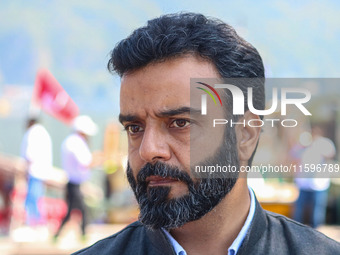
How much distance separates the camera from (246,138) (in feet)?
6.53

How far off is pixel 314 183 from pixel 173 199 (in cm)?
505

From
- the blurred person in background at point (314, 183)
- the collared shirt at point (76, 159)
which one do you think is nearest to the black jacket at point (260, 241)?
the collared shirt at point (76, 159)

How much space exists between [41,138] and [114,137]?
2.61 m

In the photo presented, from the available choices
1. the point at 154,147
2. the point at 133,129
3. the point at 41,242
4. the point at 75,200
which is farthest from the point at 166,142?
the point at 41,242

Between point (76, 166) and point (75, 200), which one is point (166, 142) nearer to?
point (76, 166)

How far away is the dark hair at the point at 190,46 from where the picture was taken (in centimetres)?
181

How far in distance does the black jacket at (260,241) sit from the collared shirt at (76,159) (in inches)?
163

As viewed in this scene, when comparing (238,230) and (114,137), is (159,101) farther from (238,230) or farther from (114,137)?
(114,137)

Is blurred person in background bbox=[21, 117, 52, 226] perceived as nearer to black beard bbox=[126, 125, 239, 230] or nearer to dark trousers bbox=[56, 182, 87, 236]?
dark trousers bbox=[56, 182, 87, 236]

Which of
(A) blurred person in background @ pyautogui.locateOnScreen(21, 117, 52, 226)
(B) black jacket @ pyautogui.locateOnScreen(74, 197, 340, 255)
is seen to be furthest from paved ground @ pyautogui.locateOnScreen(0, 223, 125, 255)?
(B) black jacket @ pyautogui.locateOnScreen(74, 197, 340, 255)

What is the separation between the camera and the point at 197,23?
1.91m

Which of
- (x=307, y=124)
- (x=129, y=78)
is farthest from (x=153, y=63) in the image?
(x=307, y=124)

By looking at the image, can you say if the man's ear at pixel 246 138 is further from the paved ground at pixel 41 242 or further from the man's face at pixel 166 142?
the paved ground at pixel 41 242

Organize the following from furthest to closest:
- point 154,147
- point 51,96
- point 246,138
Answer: point 51,96 < point 246,138 < point 154,147
